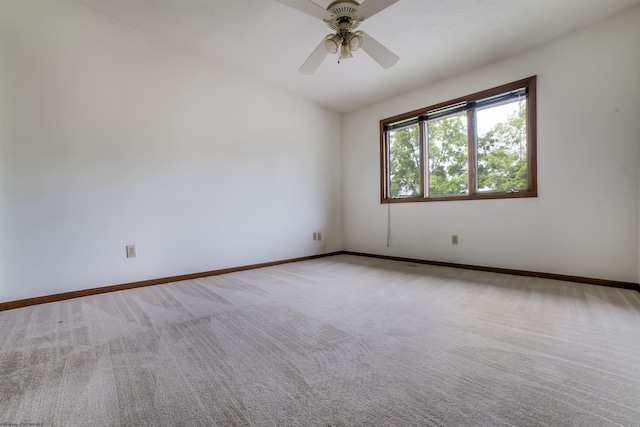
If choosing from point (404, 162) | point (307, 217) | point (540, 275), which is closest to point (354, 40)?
point (404, 162)

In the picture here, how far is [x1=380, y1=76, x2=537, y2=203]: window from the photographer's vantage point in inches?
114

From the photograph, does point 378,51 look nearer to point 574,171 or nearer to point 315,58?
point 315,58

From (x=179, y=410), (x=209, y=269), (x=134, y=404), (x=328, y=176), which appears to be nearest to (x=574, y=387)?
(x=179, y=410)

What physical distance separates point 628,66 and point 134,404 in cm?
412

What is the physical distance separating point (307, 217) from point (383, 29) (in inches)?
100.0

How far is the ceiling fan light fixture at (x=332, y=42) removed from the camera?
2.05m

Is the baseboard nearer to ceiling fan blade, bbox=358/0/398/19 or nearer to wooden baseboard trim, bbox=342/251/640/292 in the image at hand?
wooden baseboard trim, bbox=342/251/640/292

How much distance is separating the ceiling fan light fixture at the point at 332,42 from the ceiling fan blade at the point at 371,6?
218mm

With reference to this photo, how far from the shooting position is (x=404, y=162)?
3.96 metres

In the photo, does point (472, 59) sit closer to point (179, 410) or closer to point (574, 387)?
point (574, 387)

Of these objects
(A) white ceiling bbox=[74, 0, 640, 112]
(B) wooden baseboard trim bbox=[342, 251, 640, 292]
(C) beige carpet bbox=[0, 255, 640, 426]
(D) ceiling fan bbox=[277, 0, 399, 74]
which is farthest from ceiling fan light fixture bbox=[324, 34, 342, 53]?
(B) wooden baseboard trim bbox=[342, 251, 640, 292]

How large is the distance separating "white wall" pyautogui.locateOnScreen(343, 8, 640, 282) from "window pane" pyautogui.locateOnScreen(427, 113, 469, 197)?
258 millimetres

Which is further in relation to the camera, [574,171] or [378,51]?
[574,171]

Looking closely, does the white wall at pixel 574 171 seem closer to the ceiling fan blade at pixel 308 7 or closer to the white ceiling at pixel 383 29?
the white ceiling at pixel 383 29
